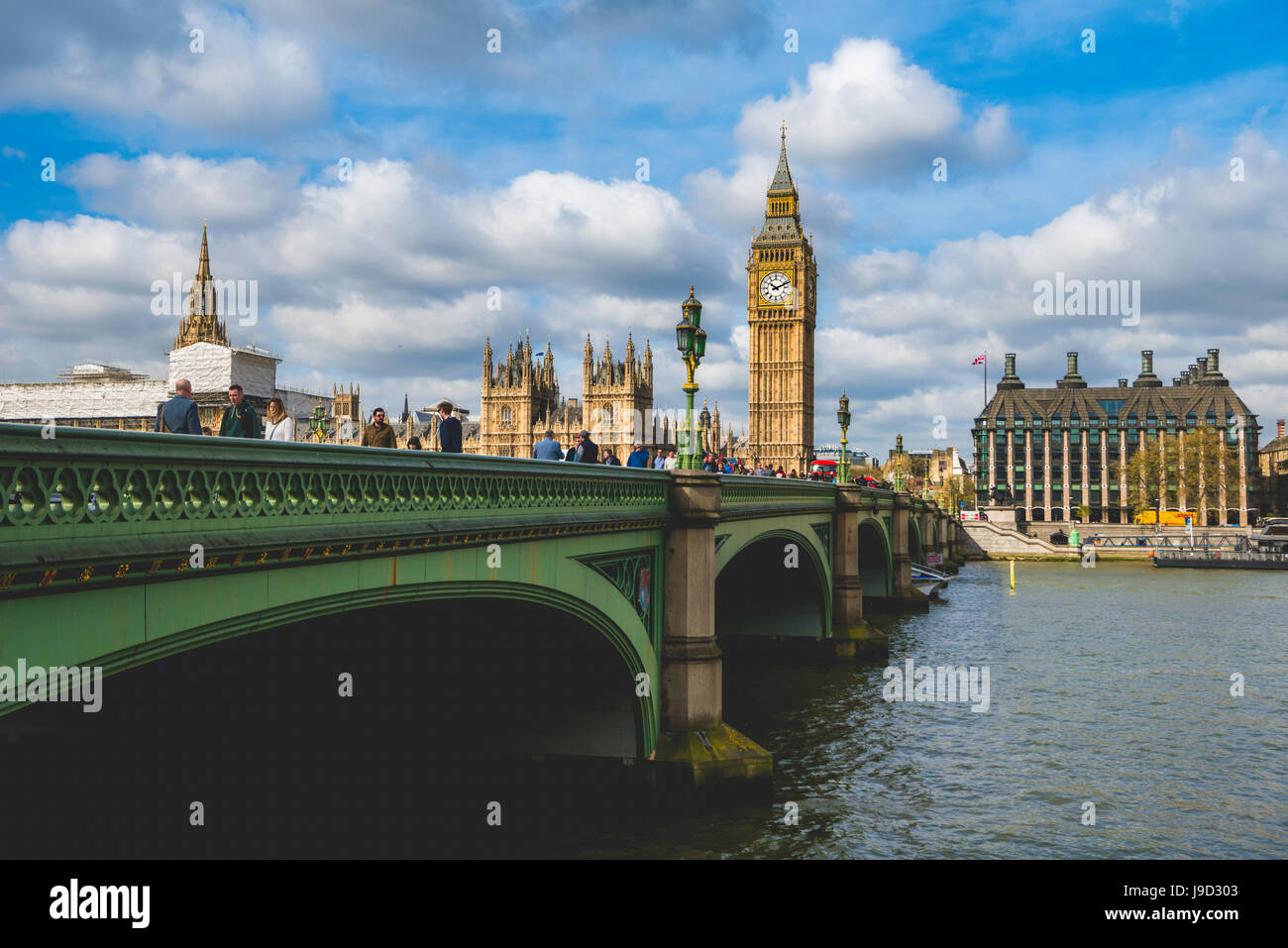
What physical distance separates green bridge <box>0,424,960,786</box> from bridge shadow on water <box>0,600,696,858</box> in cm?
13

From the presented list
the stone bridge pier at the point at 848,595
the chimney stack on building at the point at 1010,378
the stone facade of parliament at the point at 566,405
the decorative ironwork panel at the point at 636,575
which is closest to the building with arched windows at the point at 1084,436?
the chimney stack on building at the point at 1010,378

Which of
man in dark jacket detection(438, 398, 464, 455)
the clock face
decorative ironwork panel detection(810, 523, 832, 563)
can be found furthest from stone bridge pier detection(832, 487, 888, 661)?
the clock face

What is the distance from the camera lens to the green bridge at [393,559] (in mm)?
5574

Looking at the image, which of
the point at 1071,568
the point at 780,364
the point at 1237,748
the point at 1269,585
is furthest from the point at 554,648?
the point at 780,364

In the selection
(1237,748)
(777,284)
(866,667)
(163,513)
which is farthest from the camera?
(777,284)

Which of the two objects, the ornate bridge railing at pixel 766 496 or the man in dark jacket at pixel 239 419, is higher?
the man in dark jacket at pixel 239 419

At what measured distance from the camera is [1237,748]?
868 inches

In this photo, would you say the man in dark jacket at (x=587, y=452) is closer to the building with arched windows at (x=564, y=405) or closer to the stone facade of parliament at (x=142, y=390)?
the stone facade of parliament at (x=142, y=390)

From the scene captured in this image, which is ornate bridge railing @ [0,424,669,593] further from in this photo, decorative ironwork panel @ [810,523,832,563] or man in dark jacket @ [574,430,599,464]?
decorative ironwork panel @ [810,523,832,563]

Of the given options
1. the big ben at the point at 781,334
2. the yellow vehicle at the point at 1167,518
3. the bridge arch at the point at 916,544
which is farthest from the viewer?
the big ben at the point at 781,334

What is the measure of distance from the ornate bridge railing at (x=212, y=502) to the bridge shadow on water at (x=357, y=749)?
80.4 inches

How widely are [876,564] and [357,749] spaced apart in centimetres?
3832
